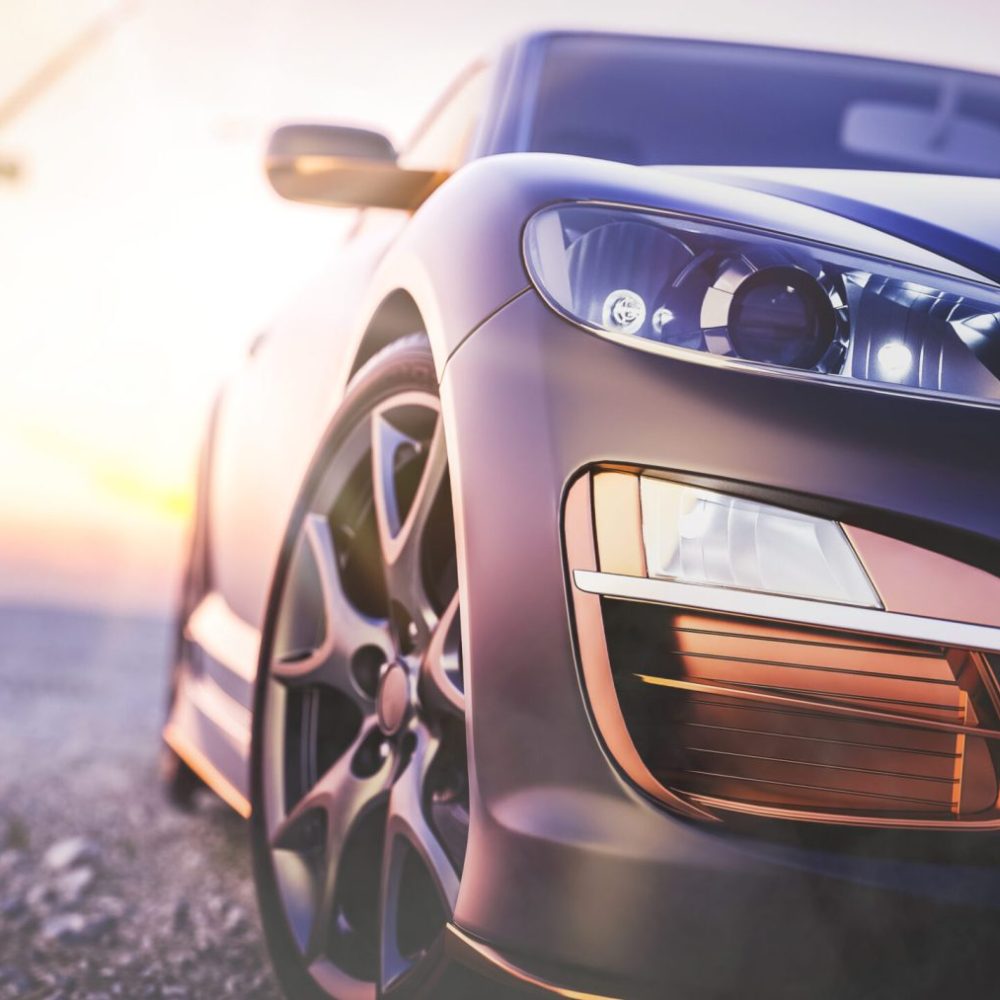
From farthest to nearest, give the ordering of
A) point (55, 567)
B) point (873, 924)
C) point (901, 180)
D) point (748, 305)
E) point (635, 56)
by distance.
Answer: point (55, 567), point (635, 56), point (901, 180), point (748, 305), point (873, 924)

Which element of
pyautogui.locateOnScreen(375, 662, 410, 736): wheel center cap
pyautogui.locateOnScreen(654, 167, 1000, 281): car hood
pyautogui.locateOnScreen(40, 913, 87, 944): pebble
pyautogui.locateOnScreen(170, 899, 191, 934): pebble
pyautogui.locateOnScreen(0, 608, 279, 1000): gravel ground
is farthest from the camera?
pyautogui.locateOnScreen(170, 899, 191, 934): pebble

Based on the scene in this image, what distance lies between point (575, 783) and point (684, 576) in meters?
0.23

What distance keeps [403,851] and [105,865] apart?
1.20 metres

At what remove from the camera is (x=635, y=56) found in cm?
257

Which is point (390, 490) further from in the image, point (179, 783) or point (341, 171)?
point (179, 783)

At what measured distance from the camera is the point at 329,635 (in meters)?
1.76

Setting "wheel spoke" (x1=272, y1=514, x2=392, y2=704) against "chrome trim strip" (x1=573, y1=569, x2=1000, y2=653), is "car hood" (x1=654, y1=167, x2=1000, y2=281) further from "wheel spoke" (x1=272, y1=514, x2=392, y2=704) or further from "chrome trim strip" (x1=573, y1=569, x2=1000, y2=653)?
"wheel spoke" (x1=272, y1=514, x2=392, y2=704)

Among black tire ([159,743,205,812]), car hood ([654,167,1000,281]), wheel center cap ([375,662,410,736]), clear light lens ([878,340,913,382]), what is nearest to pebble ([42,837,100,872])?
black tire ([159,743,205,812])

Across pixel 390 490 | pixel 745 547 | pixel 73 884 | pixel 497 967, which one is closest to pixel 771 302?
pixel 745 547

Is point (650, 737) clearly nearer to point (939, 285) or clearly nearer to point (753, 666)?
point (753, 666)

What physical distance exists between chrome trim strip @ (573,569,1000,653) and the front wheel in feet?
0.94

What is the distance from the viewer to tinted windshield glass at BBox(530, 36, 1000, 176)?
2342mm

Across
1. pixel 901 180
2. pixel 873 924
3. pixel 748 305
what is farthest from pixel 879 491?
pixel 901 180

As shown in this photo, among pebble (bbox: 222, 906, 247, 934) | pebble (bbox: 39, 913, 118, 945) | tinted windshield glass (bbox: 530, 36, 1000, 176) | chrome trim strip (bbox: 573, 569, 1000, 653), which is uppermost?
tinted windshield glass (bbox: 530, 36, 1000, 176)
